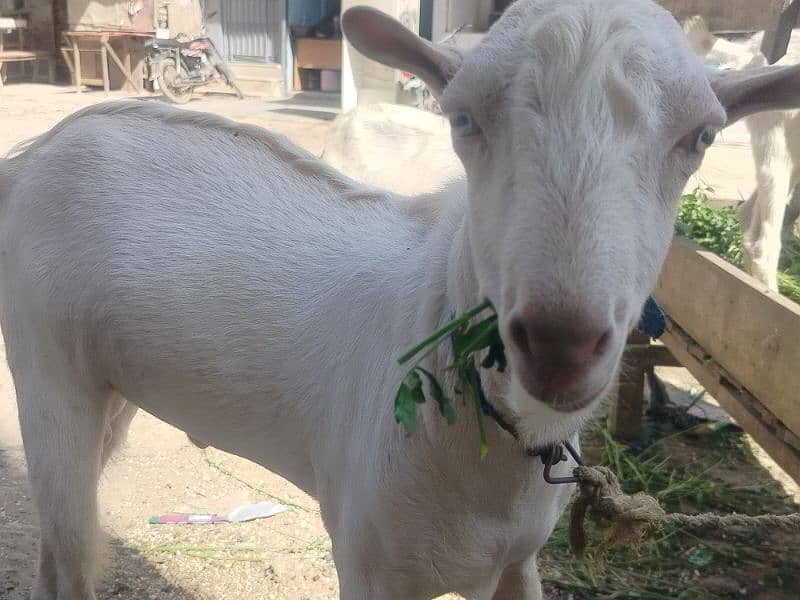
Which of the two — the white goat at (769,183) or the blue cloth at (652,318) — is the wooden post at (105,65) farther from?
the blue cloth at (652,318)

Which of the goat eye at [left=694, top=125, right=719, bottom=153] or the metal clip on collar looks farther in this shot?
the metal clip on collar

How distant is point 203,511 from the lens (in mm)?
3365

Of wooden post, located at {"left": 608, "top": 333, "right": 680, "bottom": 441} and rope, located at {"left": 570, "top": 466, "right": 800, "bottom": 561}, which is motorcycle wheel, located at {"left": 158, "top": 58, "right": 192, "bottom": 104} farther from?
rope, located at {"left": 570, "top": 466, "right": 800, "bottom": 561}

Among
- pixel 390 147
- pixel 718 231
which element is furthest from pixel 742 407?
pixel 390 147

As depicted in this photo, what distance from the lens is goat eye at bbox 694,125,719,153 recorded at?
1.29 meters

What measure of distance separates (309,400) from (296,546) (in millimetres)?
1424

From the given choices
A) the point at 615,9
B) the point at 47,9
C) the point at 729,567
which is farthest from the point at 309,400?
the point at 47,9

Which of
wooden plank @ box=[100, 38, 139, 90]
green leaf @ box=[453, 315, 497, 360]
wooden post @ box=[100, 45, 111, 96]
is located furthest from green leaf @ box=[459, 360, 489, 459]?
wooden plank @ box=[100, 38, 139, 90]

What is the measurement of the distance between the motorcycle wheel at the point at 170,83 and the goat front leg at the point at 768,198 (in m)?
14.2

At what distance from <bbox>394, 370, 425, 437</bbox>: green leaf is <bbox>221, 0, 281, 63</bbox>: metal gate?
18988mm

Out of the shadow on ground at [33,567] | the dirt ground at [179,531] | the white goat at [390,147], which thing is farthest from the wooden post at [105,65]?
the shadow on ground at [33,567]

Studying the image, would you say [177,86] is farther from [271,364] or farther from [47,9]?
[271,364]

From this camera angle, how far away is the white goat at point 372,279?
1.17 m

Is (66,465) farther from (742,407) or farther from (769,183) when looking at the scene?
(769,183)
